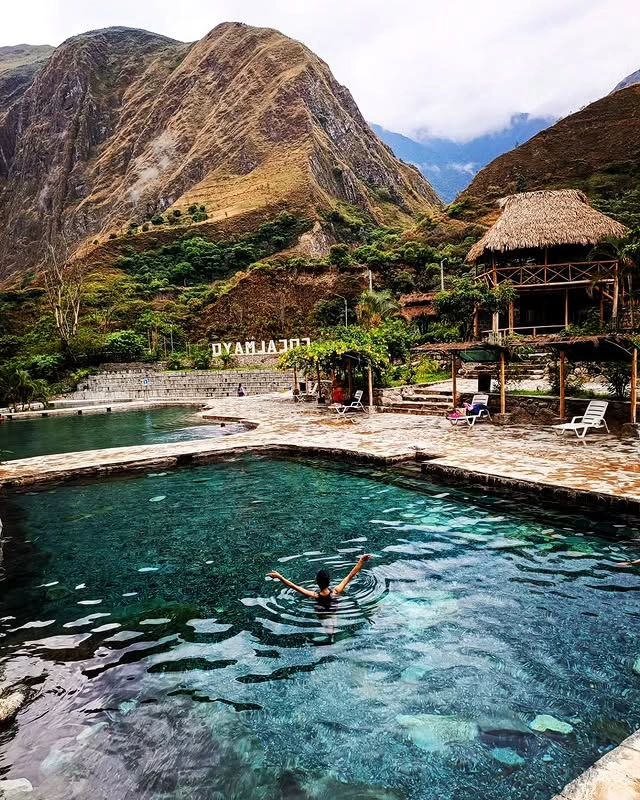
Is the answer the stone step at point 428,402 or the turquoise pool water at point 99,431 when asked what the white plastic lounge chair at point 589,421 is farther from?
the turquoise pool water at point 99,431

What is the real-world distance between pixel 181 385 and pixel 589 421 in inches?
940

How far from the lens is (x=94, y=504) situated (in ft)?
28.3

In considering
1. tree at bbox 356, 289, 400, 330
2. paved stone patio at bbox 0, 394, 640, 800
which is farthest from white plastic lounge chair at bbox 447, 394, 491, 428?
tree at bbox 356, 289, 400, 330

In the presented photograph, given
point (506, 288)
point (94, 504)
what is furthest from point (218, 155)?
point (94, 504)

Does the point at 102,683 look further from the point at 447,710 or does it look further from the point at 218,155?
the point at 218,155

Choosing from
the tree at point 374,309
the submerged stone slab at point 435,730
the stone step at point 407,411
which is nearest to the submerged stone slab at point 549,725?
the submerged stone slab at point 435,730

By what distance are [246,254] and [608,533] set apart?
60.6 meters

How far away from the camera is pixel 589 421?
10961 millimetres

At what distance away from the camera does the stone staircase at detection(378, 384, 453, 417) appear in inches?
→ 632

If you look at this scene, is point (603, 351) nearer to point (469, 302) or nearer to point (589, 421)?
point (589, 421)

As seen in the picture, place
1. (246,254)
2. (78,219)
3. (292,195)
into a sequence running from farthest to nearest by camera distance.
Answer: (78,219)
(292,195)
(246,254)

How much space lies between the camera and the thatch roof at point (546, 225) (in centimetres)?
2327

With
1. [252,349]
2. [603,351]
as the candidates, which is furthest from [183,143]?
[603,351]

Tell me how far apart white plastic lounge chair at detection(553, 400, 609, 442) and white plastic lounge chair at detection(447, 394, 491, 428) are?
209cm
